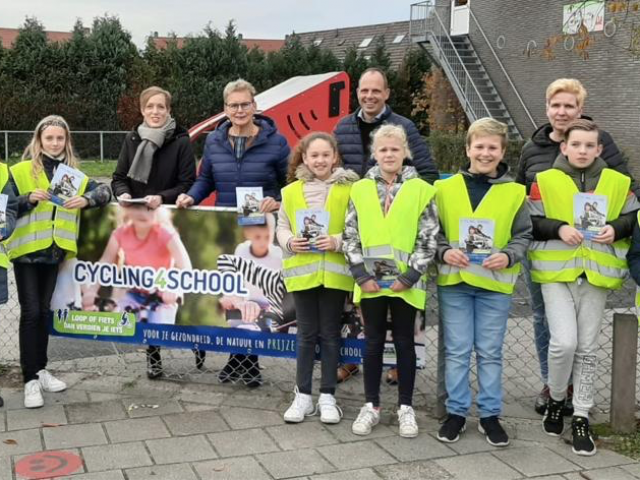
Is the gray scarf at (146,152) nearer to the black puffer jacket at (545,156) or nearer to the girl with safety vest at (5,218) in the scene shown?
the girl with safety vest at (5,218)

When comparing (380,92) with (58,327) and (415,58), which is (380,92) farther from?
(415,58)

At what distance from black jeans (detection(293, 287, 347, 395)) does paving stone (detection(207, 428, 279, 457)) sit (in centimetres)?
44

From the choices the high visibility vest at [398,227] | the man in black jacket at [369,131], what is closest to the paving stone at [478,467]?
the high visibility vest at [398,227]

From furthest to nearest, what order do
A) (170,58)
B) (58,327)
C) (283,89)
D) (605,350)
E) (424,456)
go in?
(170,58), (283,89), (605,350), (58,327), (424,456)

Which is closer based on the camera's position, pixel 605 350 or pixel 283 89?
pixel 605 350

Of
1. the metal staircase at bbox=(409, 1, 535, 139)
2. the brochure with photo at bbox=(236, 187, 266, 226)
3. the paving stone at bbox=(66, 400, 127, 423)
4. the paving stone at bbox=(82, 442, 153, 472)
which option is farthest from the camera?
the metal staircase at bbox=(409, 1, 535, 139)

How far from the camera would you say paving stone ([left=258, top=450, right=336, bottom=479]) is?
154 inches

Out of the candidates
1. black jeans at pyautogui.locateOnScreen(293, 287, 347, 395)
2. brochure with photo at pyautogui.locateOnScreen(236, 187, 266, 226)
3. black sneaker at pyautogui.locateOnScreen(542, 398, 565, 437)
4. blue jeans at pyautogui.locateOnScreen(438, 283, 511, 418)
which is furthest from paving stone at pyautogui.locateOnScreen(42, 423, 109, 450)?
black sneaker at pyautogui.locateOnScreen(542, 398, 565, 437)

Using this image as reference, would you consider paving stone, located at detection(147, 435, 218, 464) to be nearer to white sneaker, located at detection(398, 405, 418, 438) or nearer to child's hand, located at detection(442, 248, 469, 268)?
white sneaker, located at detection(398, 405, 418, 438)

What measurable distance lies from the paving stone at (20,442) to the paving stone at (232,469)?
95 centimetres

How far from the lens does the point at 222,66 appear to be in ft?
96.6

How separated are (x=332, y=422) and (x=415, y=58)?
27.7 meters

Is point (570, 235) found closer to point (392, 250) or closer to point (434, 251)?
point (434, 251)

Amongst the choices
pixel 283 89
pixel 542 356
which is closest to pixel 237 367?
pixel 542 356
